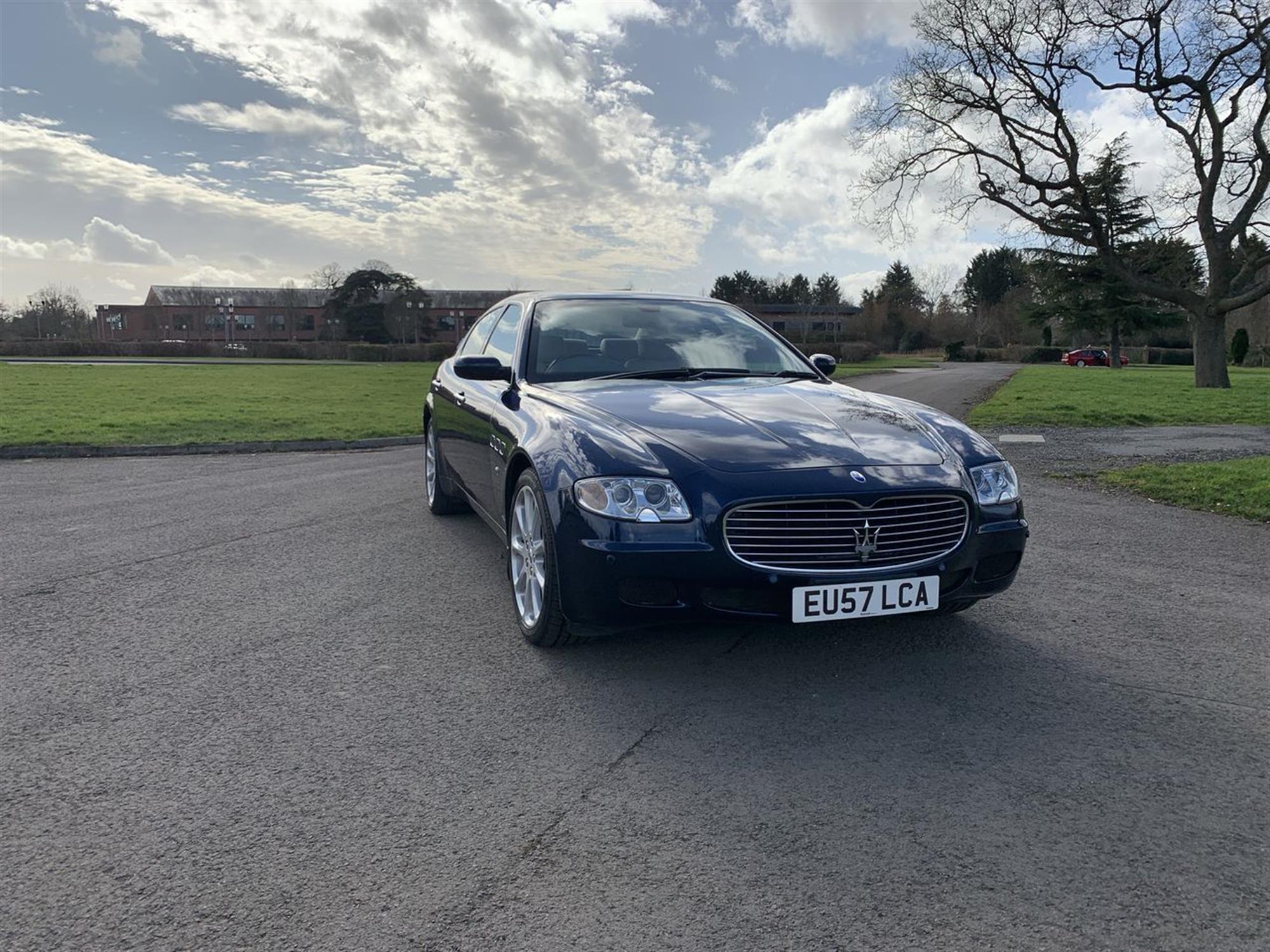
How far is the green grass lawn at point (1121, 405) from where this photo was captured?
→ 15602 millimetres

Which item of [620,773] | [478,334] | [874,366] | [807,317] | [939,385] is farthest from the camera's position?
[807,317]

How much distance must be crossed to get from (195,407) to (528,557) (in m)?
16.0

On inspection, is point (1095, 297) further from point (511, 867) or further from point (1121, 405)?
point (511, 867)

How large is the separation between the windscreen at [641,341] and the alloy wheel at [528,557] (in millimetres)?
878

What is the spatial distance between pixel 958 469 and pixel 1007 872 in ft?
6.02

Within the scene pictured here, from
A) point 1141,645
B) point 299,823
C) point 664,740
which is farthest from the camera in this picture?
point 1141,645

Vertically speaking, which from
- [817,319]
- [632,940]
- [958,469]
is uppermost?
[817,319]

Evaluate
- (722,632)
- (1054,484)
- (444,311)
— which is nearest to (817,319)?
(444,311)

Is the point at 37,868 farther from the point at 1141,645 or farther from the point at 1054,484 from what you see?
the point at 1054,484

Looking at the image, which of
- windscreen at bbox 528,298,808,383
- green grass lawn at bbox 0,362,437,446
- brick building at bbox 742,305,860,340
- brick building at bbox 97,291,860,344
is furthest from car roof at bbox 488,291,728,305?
brick building at bbox 97,291,860,344

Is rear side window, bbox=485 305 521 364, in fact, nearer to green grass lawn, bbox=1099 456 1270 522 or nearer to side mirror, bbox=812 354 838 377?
side mirror, bbox=812 354 838 377

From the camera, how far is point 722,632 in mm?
4117

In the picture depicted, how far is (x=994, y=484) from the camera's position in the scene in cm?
384

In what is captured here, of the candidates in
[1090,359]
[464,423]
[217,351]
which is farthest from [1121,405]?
[217,351]
